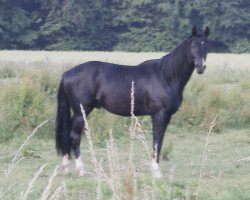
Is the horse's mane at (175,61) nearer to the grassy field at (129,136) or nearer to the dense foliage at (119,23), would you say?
the grassy field at (129,136)

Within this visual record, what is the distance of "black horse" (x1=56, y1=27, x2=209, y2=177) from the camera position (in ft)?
32.9

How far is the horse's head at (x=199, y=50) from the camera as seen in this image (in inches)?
388

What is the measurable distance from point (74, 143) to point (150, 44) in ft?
119

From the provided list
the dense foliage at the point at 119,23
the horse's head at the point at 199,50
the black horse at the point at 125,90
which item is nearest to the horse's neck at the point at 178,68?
the black horse at the point at 125,90

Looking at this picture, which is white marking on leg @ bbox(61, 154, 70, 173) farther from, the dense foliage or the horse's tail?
the dense foliage

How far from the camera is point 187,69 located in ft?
33.3

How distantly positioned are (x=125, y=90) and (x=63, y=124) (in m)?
0.91

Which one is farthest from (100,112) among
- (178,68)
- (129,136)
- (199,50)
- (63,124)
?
(199,50)

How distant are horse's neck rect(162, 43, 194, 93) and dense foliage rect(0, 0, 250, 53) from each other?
32750mm

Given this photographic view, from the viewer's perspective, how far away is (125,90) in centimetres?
1023

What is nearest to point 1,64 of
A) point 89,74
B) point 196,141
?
point 196,141

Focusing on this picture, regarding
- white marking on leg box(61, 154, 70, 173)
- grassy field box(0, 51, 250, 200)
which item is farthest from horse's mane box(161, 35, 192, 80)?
white marking on leg box(61, 154, 70, 173)

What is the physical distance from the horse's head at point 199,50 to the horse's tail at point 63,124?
175cm

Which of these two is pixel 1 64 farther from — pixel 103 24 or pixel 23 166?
pixel 103 24
